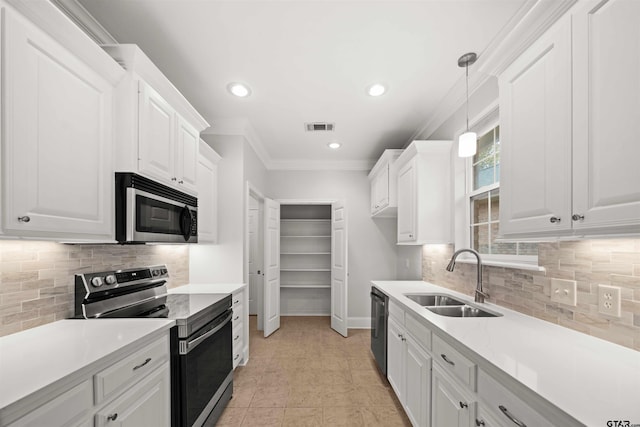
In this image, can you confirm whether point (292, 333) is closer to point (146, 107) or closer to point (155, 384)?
point (155, 384)

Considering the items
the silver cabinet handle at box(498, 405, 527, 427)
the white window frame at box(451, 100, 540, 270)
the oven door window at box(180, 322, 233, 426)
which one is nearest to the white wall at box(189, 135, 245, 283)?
the oven door window at box(180, 322, 233, 426)

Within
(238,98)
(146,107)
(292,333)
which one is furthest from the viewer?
(292,333)

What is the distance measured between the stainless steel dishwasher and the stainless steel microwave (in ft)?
6.02

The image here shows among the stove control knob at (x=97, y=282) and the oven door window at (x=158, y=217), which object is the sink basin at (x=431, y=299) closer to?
the oven door window at (x=158, y=217)

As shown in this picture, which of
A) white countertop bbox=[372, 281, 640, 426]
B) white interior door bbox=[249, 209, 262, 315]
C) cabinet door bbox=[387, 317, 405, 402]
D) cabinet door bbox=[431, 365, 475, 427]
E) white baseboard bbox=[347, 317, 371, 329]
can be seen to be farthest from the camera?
white interior door bbox=[249, 209, 262, 315]

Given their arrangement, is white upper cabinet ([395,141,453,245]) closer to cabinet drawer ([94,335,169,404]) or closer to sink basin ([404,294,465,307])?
sink basin ([404,294,465,307])

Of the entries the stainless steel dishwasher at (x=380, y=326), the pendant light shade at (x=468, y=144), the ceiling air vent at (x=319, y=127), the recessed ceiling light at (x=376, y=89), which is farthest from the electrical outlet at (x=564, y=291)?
the ceiling air vent at (x=319, y=127)

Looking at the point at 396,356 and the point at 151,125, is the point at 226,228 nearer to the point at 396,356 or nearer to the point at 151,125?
the point at 151,125

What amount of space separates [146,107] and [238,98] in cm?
119

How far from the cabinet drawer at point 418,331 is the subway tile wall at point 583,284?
61cm

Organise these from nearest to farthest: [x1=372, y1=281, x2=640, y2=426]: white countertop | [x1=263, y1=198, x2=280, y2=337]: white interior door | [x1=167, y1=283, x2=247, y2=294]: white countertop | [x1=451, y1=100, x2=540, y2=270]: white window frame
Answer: [x1=372, y1=281, x2=640, y2=426]: white countertop, [x1=451, y1=100, x2=540, y2=270]: white window frame, [x1=167, y1=283, x2=247, y2=294]: white countertop, [x1=263, y1=198, x2=280, y2=337]: white interior door

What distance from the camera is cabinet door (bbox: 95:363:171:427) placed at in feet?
4.03

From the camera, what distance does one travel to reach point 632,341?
124cm

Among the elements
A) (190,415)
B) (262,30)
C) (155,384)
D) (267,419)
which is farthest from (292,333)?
(262,30)
